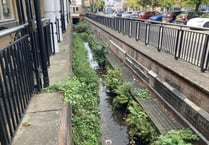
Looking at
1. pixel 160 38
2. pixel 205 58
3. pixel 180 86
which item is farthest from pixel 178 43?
pixel 180 86

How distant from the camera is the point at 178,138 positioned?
3680 mm

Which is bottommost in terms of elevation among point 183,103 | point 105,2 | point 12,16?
point 183,103

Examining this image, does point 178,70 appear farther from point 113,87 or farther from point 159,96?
point 113,87

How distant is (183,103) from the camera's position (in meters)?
4.33

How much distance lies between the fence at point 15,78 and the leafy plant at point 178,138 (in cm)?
253

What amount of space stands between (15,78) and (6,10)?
420 cm

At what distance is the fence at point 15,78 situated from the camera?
196cm

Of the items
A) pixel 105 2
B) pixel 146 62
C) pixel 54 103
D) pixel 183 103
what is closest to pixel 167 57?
pixel 146 62

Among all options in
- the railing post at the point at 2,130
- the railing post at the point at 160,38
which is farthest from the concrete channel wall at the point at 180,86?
the railing post at the point at 2,130

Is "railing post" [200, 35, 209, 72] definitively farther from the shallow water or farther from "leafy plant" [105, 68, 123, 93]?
"leafy plant" [105, 68, 123, 93]

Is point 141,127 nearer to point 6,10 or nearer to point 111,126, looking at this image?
point 111,126

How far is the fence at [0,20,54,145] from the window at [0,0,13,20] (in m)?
2.89

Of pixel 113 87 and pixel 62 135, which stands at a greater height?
pixel 62 135

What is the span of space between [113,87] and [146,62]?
5.23ft
